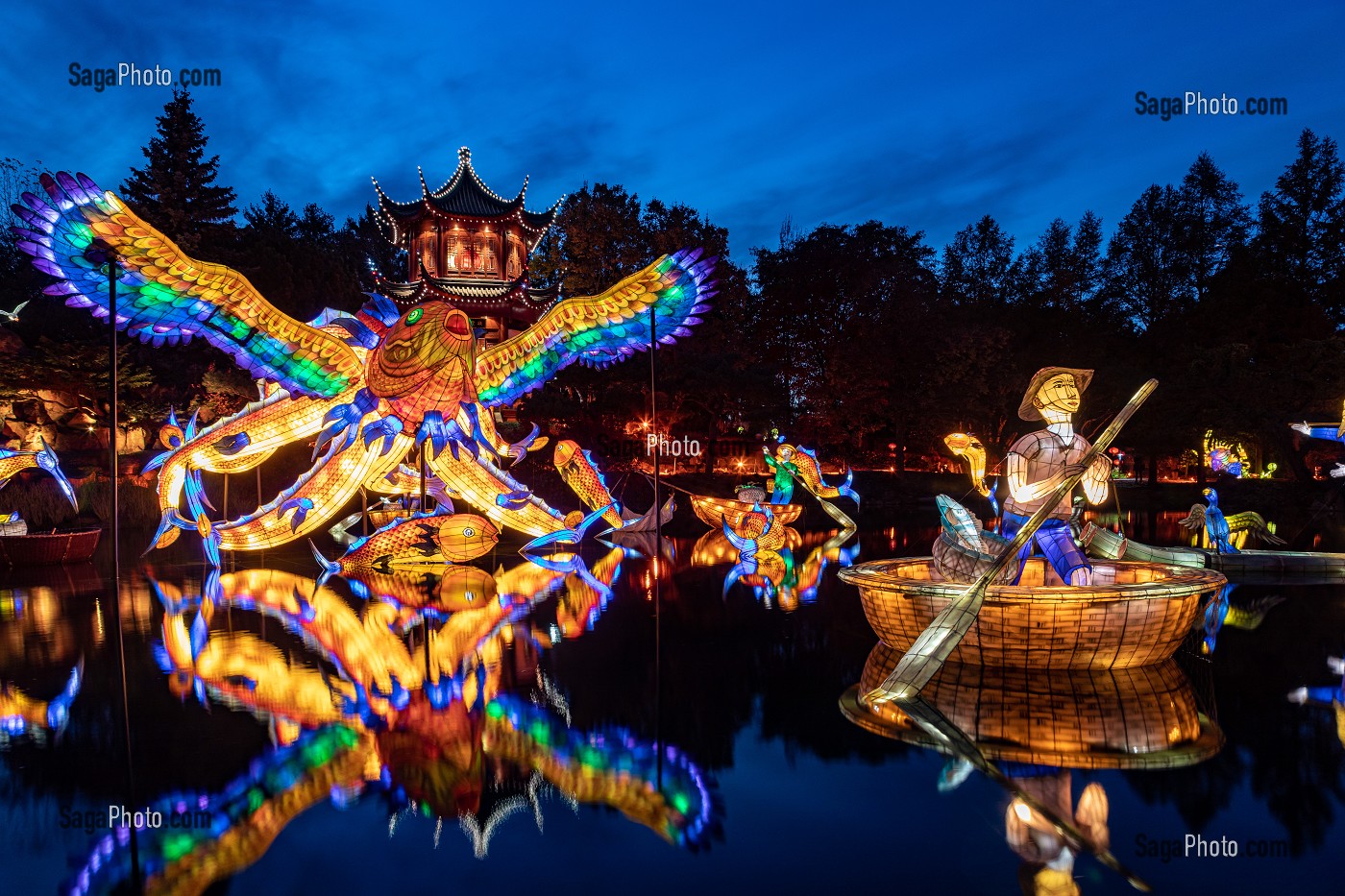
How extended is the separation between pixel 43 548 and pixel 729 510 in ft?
34.0

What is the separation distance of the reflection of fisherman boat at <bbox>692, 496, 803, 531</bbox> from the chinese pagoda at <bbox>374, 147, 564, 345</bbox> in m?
13.8

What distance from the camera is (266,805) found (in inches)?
178

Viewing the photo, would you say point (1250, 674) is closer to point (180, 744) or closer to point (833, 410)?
point (180, 744)

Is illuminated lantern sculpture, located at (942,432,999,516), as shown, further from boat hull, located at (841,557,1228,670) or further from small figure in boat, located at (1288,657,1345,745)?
small figure in boat, located at (1288,657,1345,745)

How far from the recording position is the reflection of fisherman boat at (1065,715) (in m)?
4.98

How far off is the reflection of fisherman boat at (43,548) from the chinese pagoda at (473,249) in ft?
48.3

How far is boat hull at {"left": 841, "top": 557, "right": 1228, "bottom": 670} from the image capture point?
6125 millimetres

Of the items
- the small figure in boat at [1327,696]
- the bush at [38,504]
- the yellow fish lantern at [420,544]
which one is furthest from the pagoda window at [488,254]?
the small figure in boat at [1327,696]

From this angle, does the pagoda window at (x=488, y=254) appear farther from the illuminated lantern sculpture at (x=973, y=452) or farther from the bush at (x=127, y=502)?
the illuminated lantern sculpture at (x=973, y=452)

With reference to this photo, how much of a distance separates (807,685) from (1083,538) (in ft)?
8.37

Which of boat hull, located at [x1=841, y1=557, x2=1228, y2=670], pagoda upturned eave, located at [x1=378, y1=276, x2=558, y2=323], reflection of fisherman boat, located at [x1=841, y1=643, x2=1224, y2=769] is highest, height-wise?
pagoda upturned eave, located at [x1=378, y1=276, x2=558, y2=323]

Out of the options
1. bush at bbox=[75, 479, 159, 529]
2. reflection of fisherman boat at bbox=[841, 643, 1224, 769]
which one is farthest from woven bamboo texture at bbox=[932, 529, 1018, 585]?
bush at bbox=[75, 479, 159, 529]

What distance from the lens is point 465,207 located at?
28641mm

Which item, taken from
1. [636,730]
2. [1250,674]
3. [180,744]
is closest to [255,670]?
[180,744]
